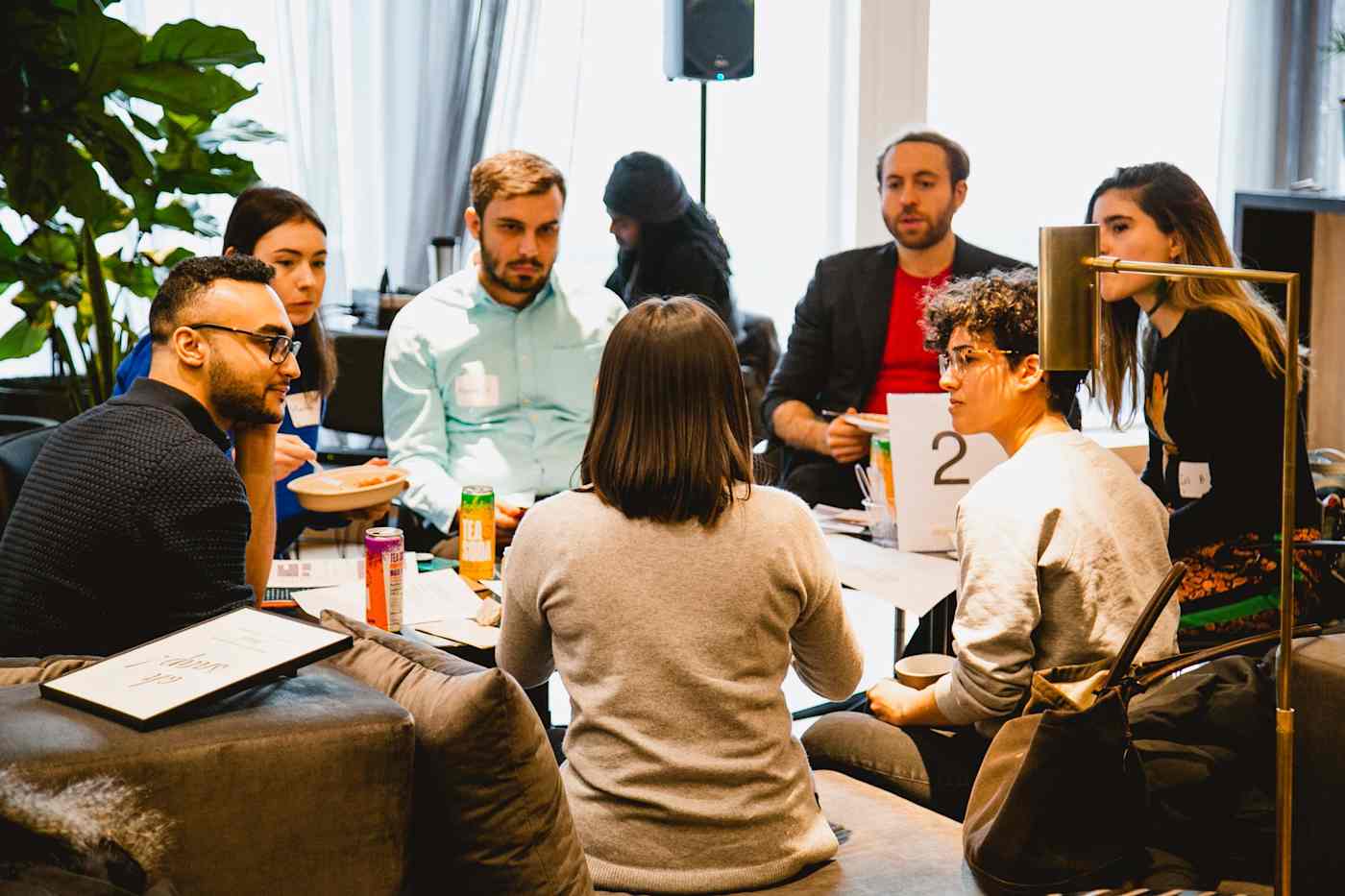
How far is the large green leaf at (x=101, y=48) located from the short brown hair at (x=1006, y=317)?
213 cm

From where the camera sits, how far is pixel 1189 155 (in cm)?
712

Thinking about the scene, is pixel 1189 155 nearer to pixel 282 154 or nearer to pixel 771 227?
pixel 771 227

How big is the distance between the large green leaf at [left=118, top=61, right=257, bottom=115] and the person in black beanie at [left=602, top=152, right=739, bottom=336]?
1.63 metres

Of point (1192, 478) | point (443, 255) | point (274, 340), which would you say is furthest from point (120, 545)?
point (443, 255)

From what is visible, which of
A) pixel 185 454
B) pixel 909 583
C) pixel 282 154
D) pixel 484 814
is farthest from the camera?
pixel 282 154

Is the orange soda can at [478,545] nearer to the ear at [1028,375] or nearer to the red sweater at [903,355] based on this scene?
the ear at [1028,375]

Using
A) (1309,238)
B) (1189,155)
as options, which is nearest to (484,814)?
(1309,238)

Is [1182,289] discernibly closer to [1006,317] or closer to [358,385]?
[1006,317]

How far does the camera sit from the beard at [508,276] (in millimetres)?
3367

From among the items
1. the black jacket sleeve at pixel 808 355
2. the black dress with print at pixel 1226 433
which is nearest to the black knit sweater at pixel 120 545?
the black dress with print at pixel 1226 433

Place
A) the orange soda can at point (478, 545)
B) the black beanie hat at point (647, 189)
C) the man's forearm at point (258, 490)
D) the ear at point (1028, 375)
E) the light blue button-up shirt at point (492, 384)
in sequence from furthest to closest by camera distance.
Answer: the black beanie hat at point (647, 189) → the light blue button-up shirt at point (492, 384) → the orange soda can at point (478, 545) → the man's forearm at point (258, 490) → the ear at point (1028, 375)

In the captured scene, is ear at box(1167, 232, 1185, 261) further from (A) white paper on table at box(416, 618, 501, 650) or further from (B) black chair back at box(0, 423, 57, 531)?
(B) black chair back at box(0, 423, 57, 531)

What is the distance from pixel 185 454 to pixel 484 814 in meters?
0.81

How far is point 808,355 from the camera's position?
12.6ft
